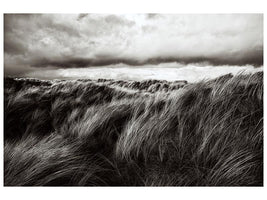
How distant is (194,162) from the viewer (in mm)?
1650

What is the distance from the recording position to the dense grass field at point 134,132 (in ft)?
5.34

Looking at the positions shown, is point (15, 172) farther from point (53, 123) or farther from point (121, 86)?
point (121, 86)

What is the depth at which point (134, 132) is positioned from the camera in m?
1.74

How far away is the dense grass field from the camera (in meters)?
1.63

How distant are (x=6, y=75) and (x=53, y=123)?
48 cm

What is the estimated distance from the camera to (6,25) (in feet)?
6.14

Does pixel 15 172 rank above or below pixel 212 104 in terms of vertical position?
below
